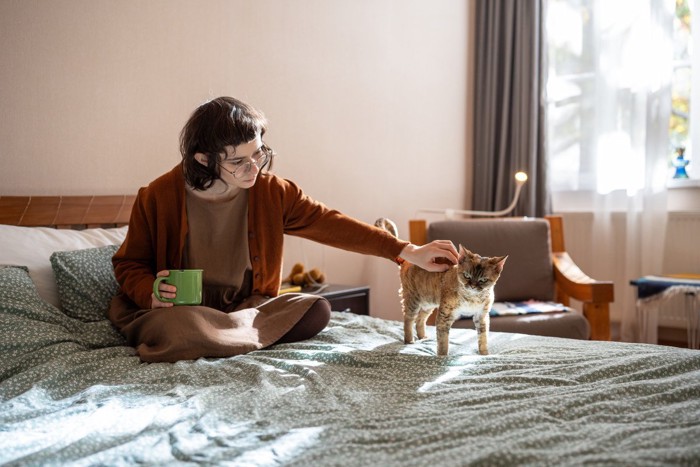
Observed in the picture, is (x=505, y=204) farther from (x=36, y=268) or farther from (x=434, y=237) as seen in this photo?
(x=36, y=268)

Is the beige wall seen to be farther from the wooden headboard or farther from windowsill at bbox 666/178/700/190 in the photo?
windowsill at bbox 666/178/700/190

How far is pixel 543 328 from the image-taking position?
9.58 feet

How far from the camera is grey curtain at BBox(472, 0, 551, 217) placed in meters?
4.02

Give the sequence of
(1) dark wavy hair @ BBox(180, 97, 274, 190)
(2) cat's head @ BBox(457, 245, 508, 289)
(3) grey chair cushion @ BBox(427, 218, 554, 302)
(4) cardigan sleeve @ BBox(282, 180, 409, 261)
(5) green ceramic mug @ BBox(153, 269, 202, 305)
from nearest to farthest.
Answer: (2) cat's head @ BBox(457, 245, 508, 289), (5) green ceramic mug @ BBox(153, 269, 202, 305), (1) dark wavy hair @ BBox(180, 97, 274, 190), (4) cardigan sleeve @ BBox(282, 180, 409, 261), (3) grey chair cushion @ BBox(427, 218, 554, 302)

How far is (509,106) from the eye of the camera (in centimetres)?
415

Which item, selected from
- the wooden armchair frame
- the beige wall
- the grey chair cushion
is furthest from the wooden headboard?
the grey chair cushion

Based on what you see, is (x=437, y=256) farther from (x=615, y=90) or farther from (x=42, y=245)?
(x=615, y=90)

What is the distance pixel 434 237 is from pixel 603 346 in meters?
1.67

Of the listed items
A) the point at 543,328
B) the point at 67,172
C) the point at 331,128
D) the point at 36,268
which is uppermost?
the point at 331,128

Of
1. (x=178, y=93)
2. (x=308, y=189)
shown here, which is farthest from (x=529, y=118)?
(x=178, y=93)

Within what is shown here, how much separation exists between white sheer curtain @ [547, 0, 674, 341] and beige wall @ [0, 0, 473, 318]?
2.01 feet

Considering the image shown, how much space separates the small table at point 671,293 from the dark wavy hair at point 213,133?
2.18 meters

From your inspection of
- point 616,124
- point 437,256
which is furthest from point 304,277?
point 616,124

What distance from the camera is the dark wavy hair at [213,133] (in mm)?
1871
